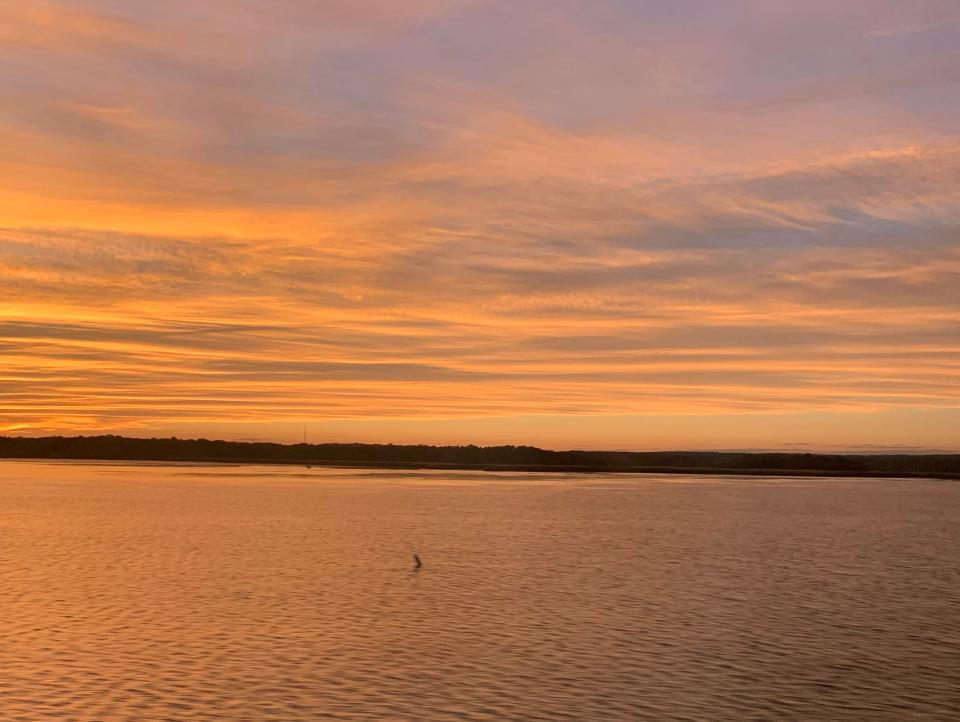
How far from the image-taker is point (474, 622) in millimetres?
36094

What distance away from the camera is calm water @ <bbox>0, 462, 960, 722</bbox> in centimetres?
2517

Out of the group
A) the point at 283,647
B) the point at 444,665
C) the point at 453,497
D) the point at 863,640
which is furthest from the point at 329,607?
the point at 453,497

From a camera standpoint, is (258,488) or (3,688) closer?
(3,688)

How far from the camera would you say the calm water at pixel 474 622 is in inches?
991

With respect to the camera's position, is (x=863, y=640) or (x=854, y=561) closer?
(x=863, y=640)

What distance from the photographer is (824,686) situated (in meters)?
27.2

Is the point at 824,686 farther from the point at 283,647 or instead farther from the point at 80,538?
the point at 80,538

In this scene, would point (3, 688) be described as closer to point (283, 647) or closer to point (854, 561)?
point (283, 647)

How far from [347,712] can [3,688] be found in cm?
794

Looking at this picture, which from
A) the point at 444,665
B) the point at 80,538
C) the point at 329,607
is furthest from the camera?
the point at 80,538

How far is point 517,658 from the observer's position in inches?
1188

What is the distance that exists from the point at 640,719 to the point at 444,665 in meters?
7.02

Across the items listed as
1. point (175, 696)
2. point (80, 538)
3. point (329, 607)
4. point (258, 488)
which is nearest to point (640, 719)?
point (175, 696)

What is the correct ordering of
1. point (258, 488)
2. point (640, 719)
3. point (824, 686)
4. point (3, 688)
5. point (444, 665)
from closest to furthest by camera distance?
point (640, 719)
point (3, 688)
point (824, 686)
point (444, 665)
point (258, 488)
